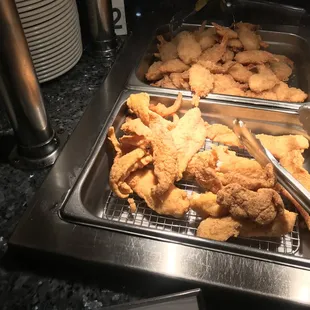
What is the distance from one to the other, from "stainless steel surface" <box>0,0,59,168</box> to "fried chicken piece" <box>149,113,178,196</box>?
292 mm

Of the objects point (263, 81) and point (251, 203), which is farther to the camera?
point (263, 81)

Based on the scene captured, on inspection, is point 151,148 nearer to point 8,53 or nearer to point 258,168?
point 258,168

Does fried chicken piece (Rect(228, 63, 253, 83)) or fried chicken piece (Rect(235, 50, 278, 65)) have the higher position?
fried chicken piece (Rect(235, 50, 278, 65))

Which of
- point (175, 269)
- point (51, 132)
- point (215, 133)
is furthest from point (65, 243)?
point (215, 133)

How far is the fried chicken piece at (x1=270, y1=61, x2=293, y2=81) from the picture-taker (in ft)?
4.84

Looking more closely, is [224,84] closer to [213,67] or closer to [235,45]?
[213,67]

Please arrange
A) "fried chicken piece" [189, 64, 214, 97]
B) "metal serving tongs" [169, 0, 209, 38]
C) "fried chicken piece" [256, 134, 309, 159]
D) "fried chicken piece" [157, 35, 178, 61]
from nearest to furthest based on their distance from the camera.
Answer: "fried chicken piece" [256, 134, 309, 159] → "fried chicken piece" [189, 64, 214, 97] → "fried chicken piece" [157, 35, 178, 61] → "metal serving tongs" [169, 0, 209, 38]

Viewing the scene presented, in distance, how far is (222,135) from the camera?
4.07ft

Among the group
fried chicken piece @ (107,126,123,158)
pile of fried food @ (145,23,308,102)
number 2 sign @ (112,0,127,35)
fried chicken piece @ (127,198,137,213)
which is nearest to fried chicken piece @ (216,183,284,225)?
fried chicken piece @ (127,198,137,213)

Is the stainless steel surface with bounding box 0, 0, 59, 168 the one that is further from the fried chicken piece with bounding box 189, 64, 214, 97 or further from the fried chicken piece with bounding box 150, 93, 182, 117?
the fried chicken piece with bounding box 189, 64, 214, 97

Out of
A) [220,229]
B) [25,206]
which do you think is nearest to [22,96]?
[25,206]

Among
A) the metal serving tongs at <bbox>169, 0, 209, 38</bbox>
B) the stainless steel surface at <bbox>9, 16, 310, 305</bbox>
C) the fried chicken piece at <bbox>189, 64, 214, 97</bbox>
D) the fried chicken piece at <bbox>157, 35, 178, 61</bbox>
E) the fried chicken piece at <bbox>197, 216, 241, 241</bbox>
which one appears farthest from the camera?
the metal serving tongs at <bbox>169, 0, 209, 38</bbox>

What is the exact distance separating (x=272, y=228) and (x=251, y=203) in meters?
0.09

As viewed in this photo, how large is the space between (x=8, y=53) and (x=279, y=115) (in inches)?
32.7
